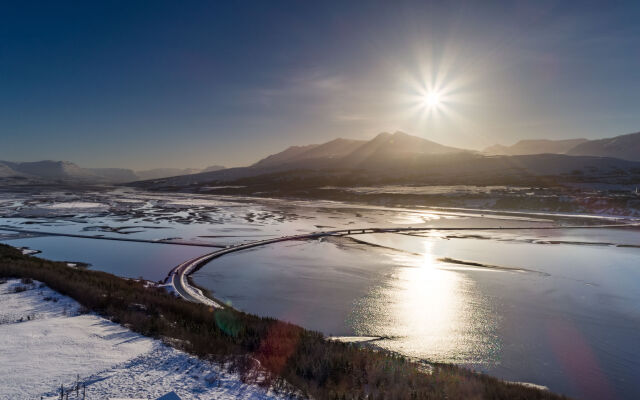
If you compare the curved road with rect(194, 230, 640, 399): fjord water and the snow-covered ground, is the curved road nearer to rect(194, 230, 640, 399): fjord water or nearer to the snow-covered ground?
rect(194, 230, 640, 399): fjord water

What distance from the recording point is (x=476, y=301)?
13.2m

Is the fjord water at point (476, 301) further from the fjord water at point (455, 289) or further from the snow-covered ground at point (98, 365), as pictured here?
the snow-covered ground at point (98, 365)

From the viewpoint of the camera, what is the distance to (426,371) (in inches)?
288

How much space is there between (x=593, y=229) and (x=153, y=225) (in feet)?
146

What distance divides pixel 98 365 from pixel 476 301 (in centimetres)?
1224

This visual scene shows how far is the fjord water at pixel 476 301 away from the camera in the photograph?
8820mm

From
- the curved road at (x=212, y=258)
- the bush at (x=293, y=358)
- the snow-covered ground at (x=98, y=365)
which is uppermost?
the snow-covered ground at (x=98, y=365)

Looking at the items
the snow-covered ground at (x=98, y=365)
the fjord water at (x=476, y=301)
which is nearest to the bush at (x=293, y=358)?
the snow-covered ground at (x=98, y=365)

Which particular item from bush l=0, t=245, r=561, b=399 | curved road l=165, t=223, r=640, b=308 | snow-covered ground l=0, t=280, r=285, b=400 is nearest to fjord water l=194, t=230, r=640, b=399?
curved road l=165, t=223, r=640, b=308

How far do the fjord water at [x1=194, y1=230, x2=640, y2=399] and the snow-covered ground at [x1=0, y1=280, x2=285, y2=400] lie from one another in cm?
532

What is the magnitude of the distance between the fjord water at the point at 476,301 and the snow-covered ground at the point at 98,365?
5.32 m

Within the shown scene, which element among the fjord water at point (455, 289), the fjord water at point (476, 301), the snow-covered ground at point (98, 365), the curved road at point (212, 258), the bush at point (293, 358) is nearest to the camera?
the snow-covered ground at point (98, 365)

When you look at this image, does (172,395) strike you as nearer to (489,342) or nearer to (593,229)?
(489,342)

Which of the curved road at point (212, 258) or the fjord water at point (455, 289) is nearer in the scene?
the fjord water at point (455, 289)
